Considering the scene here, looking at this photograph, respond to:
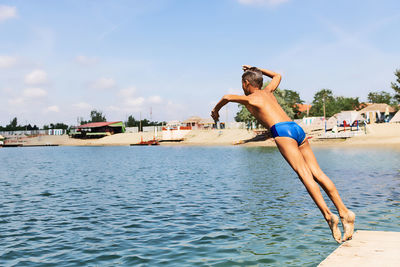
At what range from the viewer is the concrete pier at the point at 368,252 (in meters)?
5.01

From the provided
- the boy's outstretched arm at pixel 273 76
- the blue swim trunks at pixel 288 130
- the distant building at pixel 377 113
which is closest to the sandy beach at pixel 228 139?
the distant building at pixel 377 113

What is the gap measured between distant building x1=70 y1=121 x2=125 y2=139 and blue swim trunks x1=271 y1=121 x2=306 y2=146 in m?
117

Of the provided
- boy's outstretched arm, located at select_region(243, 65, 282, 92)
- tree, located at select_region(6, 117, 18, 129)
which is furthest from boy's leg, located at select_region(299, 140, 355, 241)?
tree, located at select_region(6, 117, 18, 129)

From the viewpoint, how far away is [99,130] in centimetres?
12144

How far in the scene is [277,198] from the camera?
49.7 feet

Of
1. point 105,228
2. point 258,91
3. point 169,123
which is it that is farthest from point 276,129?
point 169,123

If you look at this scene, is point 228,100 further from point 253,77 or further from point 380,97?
point 380,97

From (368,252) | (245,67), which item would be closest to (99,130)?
(245,67)

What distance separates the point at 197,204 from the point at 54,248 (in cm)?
640

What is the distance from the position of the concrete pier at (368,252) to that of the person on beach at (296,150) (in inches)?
10.5

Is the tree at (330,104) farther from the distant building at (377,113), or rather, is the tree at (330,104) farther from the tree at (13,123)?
the tree at (13,123)

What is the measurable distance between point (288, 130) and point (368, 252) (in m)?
2.18

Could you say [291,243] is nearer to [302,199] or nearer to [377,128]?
[302,199]

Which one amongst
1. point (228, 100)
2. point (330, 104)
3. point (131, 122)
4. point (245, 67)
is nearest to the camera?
point (228, 100)
